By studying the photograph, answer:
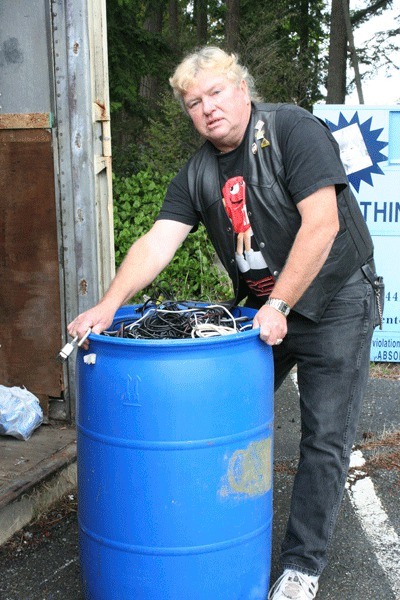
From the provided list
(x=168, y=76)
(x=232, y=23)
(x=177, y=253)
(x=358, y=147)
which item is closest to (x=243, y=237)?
(x=358, y=147)

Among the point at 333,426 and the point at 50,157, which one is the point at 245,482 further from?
the point at 50,157

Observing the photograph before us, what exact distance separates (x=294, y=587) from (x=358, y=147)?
419 centimetres

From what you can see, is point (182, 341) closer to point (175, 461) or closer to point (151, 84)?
point (175, 461)

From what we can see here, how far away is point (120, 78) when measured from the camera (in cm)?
1098

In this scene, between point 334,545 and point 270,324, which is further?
point 334,545

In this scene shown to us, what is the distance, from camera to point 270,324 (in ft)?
8.31

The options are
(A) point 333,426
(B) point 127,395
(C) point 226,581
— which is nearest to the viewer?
(B) point 127,395

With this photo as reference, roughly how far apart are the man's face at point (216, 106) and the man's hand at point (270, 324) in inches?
27.8

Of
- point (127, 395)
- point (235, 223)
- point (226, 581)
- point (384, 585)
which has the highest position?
point (235, 223)

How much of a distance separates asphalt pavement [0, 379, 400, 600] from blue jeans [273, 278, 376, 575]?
12.5 inches

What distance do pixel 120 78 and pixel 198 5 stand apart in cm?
476

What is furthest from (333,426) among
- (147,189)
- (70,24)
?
(147,189)

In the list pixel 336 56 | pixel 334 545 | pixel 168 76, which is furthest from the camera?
pixel 336 56

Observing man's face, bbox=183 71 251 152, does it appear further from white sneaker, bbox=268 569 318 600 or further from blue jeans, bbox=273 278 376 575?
white sneaker, bbox=268 569 318 600
